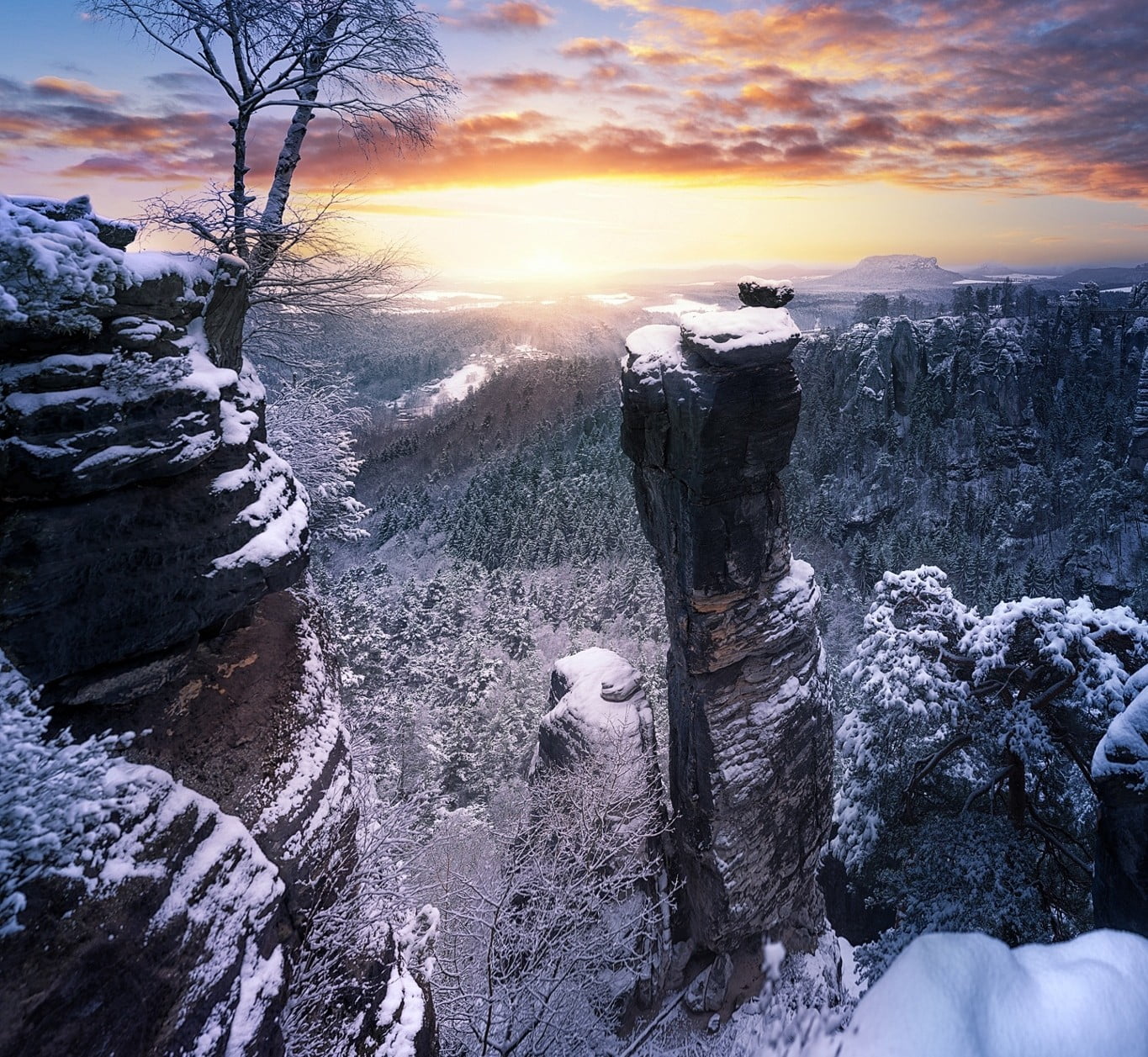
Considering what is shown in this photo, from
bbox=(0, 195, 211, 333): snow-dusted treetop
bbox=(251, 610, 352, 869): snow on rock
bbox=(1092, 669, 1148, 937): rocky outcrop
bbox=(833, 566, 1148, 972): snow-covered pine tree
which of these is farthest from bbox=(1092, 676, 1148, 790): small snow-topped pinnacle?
bbox=(0, 195, 211, 333): snow-dusted treetop

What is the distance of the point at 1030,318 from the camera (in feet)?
243

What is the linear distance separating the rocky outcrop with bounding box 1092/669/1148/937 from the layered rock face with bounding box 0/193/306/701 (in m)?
9.56

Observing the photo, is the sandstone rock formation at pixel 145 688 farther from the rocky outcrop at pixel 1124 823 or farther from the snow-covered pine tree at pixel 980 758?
the snow-covered pine tree at pixel 980 758

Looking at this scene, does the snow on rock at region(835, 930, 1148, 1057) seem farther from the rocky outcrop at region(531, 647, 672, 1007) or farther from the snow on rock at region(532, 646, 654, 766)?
the snow on rock at region(532, 646, 654, 766)

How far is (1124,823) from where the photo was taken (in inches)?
247

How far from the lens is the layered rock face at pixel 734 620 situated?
1141 cm

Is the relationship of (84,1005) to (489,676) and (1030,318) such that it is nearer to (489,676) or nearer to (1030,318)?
(489,676)

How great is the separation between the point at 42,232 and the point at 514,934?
11596 mm

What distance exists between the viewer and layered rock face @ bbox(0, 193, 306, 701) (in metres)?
4.62

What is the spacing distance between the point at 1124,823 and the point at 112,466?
1069 centimetres

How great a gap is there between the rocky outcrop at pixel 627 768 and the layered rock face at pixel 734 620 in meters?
0.73

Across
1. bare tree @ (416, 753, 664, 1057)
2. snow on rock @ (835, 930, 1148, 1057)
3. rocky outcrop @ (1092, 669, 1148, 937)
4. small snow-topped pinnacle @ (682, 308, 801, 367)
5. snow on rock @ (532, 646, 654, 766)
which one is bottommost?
bare tree @ (416, 753, 664, 1057)

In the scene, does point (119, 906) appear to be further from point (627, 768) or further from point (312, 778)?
point (627, 768)

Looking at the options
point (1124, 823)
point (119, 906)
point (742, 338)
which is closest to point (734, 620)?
point (742, 338)
